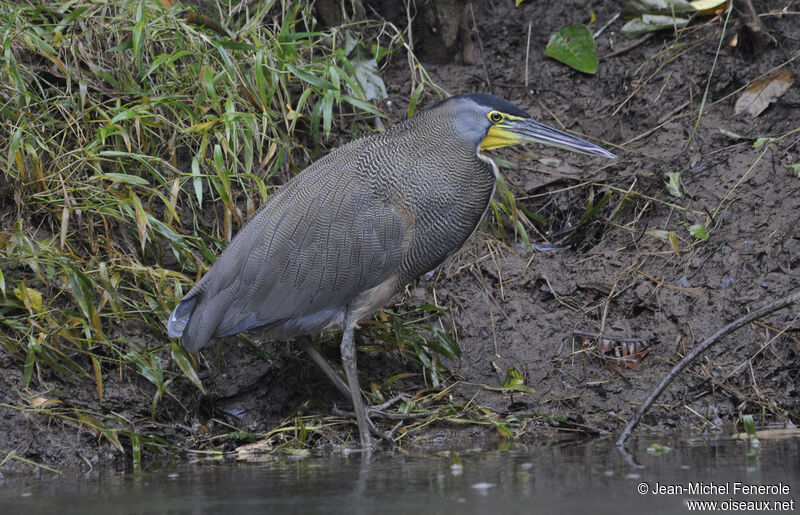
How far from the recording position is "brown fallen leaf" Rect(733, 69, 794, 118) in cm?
622

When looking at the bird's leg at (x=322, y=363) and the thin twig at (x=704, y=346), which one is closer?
the thin twig at (x=704, y=346)

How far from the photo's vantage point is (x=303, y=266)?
467 cm

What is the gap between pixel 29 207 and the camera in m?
5.33

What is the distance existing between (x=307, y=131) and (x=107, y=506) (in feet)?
11.4

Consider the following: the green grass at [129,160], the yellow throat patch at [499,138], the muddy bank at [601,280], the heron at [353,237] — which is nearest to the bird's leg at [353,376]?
the heron at [353,237]

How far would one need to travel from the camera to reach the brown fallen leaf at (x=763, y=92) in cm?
622

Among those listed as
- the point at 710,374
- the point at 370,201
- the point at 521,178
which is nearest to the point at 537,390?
the point at 710,374

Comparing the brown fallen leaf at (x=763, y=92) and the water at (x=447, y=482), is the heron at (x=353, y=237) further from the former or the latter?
the brown fallen leaf at (x=763, y=92)

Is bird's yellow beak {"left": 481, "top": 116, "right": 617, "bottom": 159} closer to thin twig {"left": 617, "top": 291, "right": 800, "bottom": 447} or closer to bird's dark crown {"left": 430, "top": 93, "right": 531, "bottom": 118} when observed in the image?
bird's dark crown {"left": 430, "top": 93, "right": 531, "bottom": 118}

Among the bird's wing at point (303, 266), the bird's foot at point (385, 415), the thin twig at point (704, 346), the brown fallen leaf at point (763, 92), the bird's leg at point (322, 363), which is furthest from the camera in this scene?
the brown fallen leaf at point (763, 92)

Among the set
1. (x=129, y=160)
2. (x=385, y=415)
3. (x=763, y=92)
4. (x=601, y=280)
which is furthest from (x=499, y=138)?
(x=763, y=92)

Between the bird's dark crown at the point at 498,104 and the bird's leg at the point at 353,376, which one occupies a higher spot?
the bird's dark crown at the point at 498,104

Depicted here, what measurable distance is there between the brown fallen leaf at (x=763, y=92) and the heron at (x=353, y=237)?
203 cm

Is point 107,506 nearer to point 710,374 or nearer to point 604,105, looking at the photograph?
point 710,374
